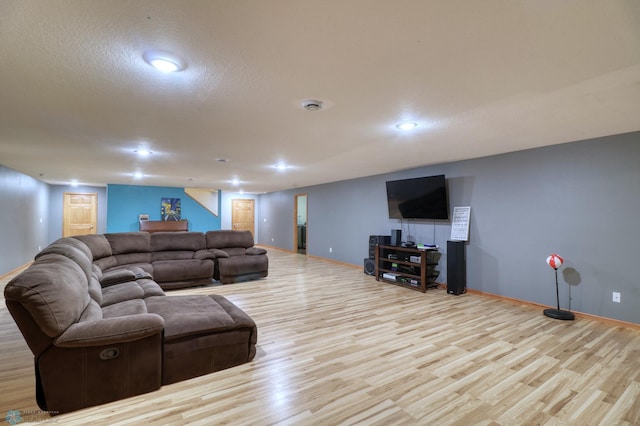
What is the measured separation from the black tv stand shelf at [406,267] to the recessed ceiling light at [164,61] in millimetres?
4389

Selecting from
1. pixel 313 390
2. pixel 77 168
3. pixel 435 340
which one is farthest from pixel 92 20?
pixel 77 168

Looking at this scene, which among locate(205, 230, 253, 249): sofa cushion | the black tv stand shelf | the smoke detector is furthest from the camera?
locate(205, 230, 253, 249): sofa cushion

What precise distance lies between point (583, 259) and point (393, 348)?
2.89 meters

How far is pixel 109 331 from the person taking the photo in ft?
6.34

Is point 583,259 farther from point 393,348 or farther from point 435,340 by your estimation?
point 393,348

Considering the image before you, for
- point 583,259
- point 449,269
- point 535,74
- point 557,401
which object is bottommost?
point 557,401

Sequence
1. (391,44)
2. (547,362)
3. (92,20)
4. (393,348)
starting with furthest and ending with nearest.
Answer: (393,348)
(547,362)
(391,44)
(92,20)

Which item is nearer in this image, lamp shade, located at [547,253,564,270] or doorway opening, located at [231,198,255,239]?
lamp shade, located at [547,253,564,270]

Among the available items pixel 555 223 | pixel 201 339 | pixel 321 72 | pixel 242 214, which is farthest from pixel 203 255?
pixel 242 214

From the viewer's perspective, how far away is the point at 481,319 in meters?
3.65

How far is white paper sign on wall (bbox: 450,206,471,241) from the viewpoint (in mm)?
4938

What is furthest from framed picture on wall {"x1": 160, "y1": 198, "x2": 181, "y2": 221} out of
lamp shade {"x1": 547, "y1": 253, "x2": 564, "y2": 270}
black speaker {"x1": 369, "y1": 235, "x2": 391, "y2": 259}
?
lamp shade {"x1": 547, "y1": 253, "x2": 564, "y2": 270}

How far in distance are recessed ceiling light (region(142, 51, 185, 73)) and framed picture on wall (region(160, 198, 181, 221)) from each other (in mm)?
8575

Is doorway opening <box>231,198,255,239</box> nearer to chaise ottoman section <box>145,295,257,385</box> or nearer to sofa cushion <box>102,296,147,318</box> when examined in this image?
sofa cushion <box>102,296,147,318</box>
